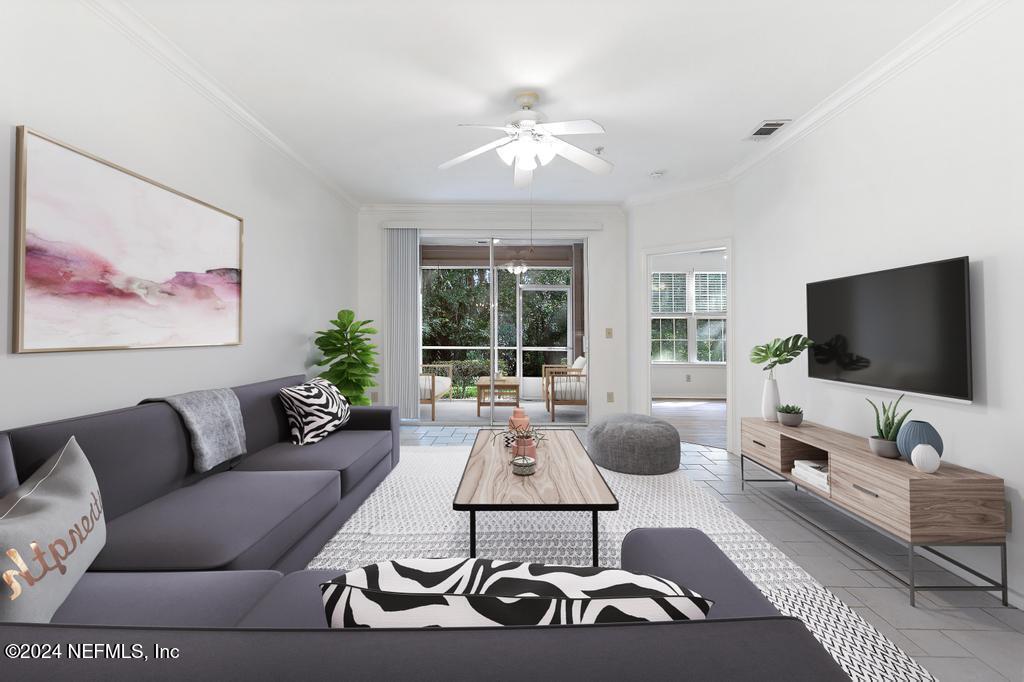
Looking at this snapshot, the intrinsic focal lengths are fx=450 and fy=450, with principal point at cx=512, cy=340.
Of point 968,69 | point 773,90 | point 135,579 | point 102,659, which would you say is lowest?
point 135,579

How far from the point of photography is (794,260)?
3.48m

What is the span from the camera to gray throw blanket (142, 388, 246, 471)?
2.23 meters

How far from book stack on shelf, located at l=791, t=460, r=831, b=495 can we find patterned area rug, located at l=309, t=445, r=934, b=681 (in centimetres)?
44

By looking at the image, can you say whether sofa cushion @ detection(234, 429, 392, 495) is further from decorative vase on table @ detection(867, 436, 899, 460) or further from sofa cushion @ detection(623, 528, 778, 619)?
decorative vase on table @ detection(867, 436, 899, 460)

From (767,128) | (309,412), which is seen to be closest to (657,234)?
(767,128)

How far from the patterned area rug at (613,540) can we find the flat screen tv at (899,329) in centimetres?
115

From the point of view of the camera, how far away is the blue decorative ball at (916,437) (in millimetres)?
2109

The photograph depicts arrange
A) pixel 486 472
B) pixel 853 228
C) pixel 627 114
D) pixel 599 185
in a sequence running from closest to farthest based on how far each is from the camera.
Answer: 1. pixel 486 472
2. pixel 853 228
3. pixel 627 114
4. pixel 599 185

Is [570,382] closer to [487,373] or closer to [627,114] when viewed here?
[487,373]

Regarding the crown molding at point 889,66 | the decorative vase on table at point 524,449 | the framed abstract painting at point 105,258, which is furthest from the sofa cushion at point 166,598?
the crown molding at point 889,66

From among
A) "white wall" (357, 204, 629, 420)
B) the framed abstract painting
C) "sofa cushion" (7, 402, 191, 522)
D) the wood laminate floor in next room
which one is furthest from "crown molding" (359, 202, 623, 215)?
"sofa cushion" (7, 402, 191, 522)

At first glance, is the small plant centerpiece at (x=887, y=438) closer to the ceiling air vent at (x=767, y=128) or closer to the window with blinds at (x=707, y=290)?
the ceiling air vent at (x=767, y=128)

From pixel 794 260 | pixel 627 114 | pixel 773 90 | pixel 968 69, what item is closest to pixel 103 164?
pixel 627 114

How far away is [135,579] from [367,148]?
11.1 ft
